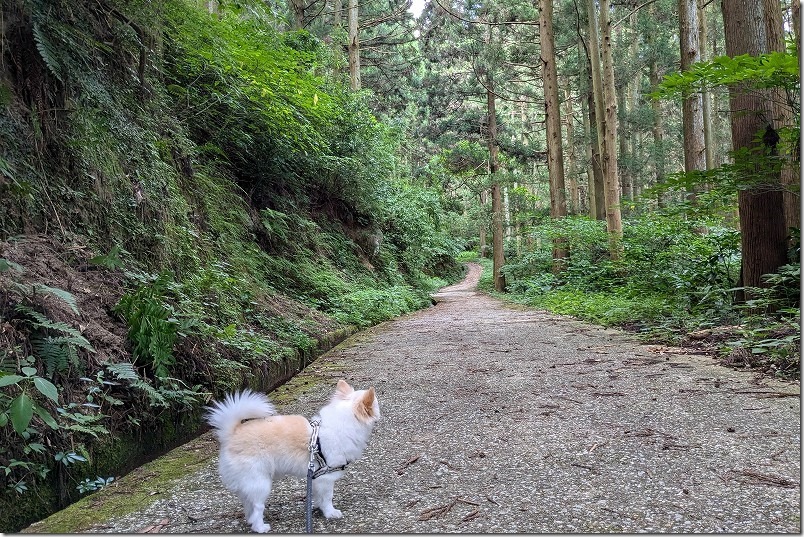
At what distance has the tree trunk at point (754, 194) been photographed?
6461 mm

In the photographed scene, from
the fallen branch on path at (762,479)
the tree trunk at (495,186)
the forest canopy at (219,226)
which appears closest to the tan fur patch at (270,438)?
the forest canopy at (219,226)

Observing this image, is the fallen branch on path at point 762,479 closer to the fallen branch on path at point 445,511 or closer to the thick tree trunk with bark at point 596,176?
the fallen branch on path at point 445,511

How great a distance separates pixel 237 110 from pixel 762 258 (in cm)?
829

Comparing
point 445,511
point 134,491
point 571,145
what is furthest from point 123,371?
point 571,145

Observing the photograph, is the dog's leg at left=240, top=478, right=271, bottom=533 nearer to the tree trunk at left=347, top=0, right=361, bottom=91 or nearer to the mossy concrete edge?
the mossy concrete edge

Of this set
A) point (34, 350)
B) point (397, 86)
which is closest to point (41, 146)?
point (34, 350)

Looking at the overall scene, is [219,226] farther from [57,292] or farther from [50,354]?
[50,354]

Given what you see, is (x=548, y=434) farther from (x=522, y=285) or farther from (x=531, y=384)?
(x=522, y=285)

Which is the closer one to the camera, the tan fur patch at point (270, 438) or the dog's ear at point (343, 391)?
the tan fur patch at point (270, 438)

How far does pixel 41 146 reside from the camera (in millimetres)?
3646

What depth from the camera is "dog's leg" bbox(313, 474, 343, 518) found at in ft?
7.57

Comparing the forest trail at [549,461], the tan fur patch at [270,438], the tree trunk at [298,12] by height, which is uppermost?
the tree trunk at [298,12]

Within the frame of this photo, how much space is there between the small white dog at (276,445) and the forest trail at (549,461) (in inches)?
7.7

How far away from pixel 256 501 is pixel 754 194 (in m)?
6.96
